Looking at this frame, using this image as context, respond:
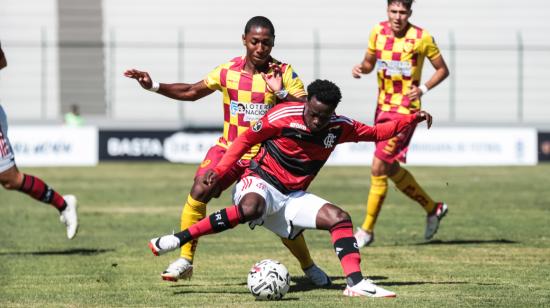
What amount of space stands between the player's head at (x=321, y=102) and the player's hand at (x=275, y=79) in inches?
29.6

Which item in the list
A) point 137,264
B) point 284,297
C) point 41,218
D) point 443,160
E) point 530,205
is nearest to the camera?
point 284,297

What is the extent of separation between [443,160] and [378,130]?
18.4 meters

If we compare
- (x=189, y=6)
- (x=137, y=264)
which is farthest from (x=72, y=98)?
(x=137, y=264)

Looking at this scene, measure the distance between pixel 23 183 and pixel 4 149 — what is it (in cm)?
45

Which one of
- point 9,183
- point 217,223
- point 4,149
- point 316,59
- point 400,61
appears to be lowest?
point 316,59

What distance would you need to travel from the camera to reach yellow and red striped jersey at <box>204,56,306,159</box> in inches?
377

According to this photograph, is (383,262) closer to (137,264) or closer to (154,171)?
(137,264)

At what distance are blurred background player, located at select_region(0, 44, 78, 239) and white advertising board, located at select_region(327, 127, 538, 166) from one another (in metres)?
15.8

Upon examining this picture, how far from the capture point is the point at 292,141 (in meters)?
8.76

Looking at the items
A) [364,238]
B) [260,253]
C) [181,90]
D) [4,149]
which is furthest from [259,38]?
[364,238]

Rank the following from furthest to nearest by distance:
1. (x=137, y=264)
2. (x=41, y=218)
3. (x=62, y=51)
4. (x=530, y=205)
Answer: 1. (x=62, y=51)
2. (x=530, y=205)
3. (x=41, y=218)
4. (x=137, y=264)

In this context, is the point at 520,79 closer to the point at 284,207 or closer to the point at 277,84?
the point at 277,84

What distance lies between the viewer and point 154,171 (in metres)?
25.4

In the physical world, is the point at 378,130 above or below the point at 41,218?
above
